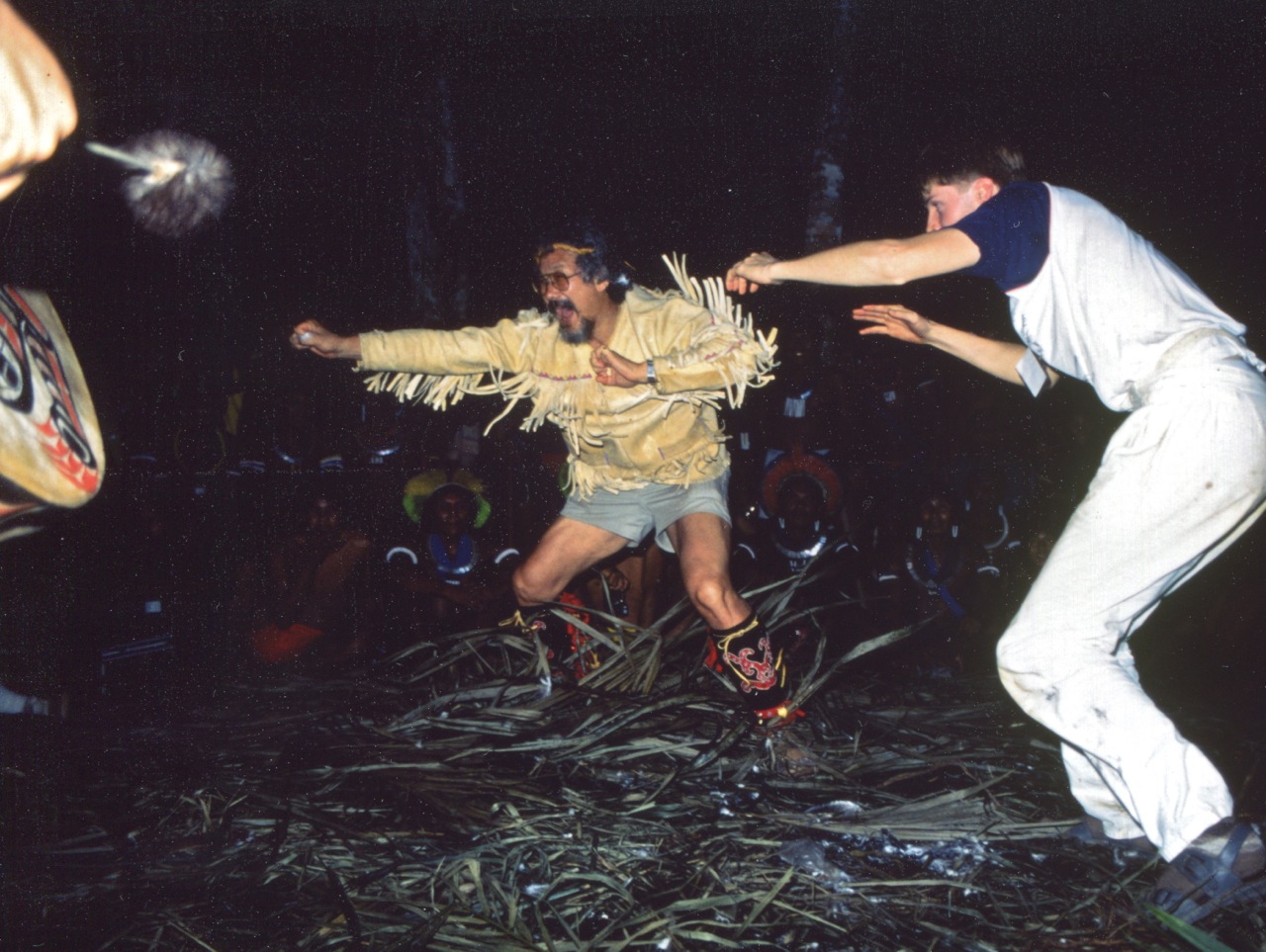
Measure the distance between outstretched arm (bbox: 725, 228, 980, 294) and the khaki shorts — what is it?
4.47ft

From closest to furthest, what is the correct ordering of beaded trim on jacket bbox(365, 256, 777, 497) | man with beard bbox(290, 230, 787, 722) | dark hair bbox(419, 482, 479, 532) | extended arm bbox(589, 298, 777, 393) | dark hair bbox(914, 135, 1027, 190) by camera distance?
1. dark hair bbox(914, 135, 1027, 190)
2. extended arm bbox(589, 298, 777, 393)
3. beaded trim on jacket bbox(365, 256, 777, 497)
4. man with beard bbox(290, 230, 787, 722)
5. dark hair bbox(419, 482, 479, 532)

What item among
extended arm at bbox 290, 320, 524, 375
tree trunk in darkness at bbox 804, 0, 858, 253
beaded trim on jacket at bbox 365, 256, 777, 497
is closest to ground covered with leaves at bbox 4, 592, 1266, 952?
beaded trim on jacket at bbox 365, 256, 777, 497

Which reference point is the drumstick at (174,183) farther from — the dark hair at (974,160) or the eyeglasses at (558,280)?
the dark hair at (974,160)

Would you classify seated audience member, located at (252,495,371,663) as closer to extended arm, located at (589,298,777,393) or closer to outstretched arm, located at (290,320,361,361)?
outstretched arm, located at (290,320,361,361)

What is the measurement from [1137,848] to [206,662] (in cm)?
492

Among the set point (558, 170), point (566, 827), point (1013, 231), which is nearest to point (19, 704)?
point (566, 827)

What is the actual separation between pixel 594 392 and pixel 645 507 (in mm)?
553

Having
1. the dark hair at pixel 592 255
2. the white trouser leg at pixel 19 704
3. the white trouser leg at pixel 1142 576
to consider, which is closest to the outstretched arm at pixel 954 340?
the white trouser leg at pixel 1142 576

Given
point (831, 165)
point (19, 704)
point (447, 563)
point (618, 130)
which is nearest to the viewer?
point (19, 704)

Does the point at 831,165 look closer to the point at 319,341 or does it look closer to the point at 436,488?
the point at 436,488

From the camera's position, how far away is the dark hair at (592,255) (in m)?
3.73

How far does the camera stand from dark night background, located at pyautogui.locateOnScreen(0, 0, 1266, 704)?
26.9ft

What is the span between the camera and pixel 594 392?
3.72 metres

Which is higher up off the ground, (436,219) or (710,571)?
(436,219)
